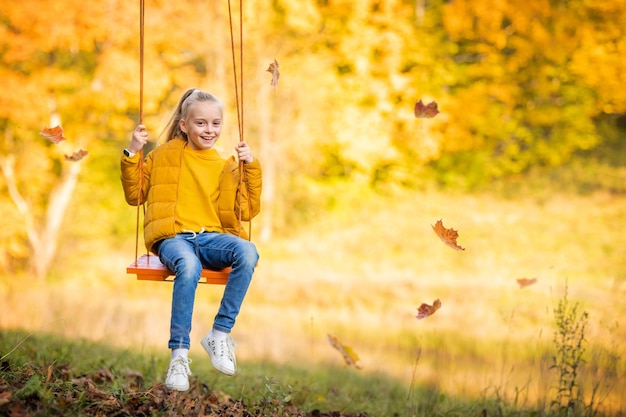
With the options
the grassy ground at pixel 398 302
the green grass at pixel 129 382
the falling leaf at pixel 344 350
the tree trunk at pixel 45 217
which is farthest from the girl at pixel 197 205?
the tree trunk at pixel 45 217

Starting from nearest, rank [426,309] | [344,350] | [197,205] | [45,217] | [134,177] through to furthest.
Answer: [134,177]
[197,205]
[426,309]
[344,350]
[45,217]

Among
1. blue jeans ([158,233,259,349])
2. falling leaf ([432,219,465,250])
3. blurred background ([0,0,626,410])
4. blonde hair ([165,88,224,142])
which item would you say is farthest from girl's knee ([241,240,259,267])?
blurred background ([0,0,626,410])

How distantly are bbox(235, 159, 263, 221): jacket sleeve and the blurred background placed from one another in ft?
11.8

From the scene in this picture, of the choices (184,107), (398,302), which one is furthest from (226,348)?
(398,302)

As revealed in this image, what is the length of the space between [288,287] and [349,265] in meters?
1.64

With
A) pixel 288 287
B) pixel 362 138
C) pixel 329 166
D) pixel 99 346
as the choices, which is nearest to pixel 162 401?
pixel 99 346

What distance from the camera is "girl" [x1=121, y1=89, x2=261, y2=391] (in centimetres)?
357

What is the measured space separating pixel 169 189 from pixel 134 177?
171 mm

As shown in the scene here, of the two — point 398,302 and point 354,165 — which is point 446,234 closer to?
point 398,302

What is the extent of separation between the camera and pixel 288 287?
11938 mm

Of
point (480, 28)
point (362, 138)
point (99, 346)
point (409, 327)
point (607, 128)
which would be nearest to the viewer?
point (99, 346)

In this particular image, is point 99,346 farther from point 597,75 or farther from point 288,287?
point 597,75

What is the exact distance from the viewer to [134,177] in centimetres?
379

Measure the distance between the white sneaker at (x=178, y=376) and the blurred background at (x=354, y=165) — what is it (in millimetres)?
3914
